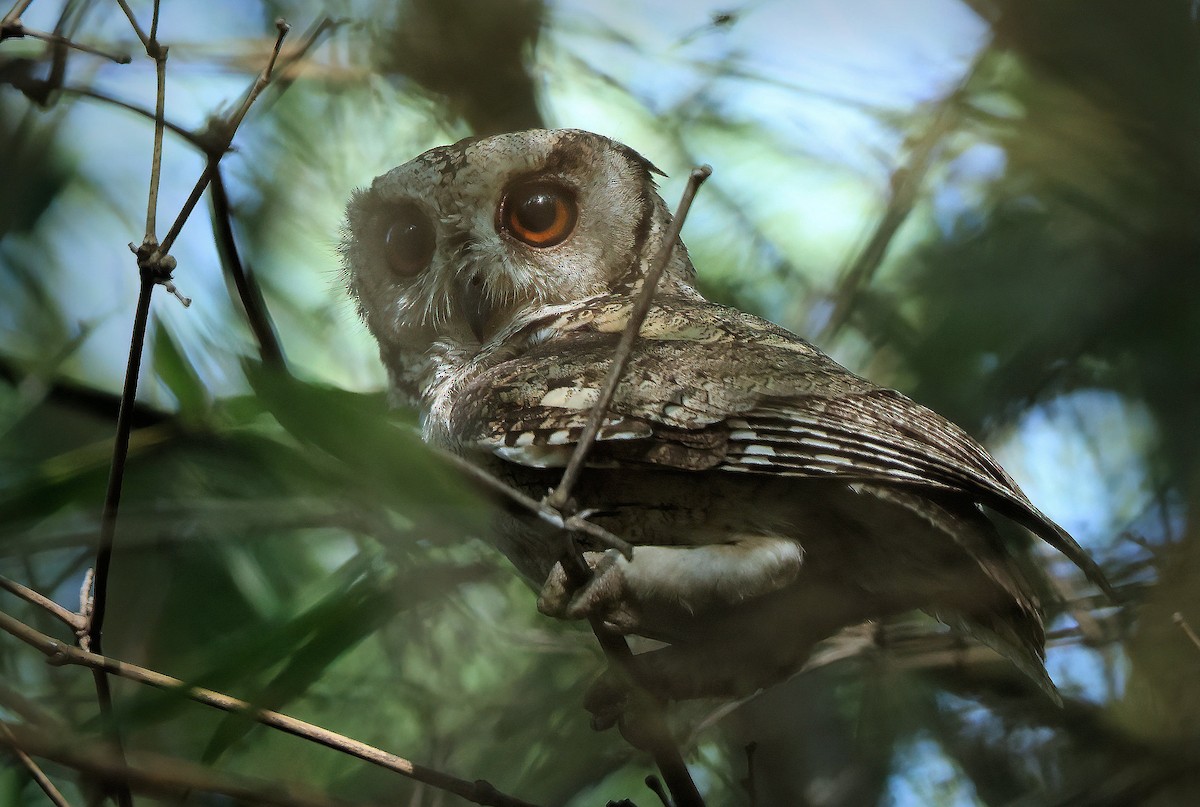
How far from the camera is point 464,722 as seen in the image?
2131 millimetres

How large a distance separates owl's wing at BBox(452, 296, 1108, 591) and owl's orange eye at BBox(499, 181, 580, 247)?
637 millimetres

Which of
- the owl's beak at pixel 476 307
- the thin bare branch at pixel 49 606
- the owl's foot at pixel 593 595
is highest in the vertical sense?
the owl's beak at pixel 476 307

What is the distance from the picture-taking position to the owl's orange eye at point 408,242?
8.50 ft

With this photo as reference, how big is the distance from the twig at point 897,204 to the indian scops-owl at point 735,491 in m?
0.91

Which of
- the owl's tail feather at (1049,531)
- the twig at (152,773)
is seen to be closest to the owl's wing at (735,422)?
the owl's tail feather at (1049,531)

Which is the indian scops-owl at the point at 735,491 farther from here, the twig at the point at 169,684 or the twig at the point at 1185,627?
the twig at the point at 1185,627

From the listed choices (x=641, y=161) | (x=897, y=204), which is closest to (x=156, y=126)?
(x=641, y=161)

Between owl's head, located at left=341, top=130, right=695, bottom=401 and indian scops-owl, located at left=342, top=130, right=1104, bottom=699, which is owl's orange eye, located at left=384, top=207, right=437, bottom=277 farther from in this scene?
indian scops-owl, located at left=342, top=130, right=1104, bottom=699

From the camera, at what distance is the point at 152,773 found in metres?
1.08

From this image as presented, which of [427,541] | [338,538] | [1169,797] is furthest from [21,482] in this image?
[1169,797]

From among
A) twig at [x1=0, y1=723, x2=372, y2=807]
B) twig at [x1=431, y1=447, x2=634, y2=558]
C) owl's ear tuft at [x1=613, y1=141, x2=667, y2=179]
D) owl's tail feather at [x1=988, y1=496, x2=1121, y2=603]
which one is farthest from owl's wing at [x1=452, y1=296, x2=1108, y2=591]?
owl's ear tuft at [x1=613, y1=141, x2=667, y2=179]

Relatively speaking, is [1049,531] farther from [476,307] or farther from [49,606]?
[49,606]

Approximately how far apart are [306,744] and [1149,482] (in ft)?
7.96

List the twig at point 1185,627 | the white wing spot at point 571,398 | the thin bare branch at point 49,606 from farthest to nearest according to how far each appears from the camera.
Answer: the twig at point 1185,627 → the white wing spot at point 571,398 → the thin bare branch at point 49,606
